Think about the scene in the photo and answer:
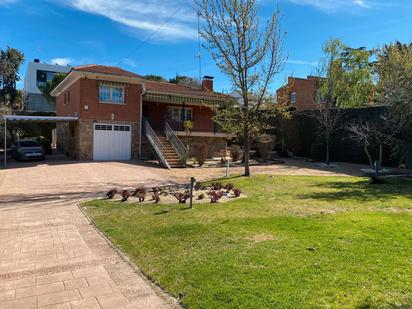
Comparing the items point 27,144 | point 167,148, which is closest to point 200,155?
point 167,148

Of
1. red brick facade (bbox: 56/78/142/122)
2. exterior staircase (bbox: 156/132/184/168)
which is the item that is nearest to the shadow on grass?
exterior staircase (bbox: 156/132/184/168)

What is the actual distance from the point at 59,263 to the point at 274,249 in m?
3.34

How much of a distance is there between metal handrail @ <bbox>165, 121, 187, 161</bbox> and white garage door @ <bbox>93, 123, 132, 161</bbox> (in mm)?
2698

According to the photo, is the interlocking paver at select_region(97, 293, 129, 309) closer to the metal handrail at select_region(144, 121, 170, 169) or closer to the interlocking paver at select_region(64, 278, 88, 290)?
the interlocking paver at select_region(64, 278, 88, 290)

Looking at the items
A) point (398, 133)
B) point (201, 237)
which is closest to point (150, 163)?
point (398, 133)

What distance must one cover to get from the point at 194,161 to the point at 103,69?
8.90 m

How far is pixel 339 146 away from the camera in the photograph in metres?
25.5

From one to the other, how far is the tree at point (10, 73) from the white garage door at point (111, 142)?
3292 centimetres

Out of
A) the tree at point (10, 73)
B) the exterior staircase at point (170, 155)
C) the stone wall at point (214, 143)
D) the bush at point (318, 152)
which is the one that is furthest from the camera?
the tree at point (10, 73)

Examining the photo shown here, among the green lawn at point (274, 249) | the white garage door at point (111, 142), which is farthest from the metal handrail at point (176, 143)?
the green lawn at point (274, 249)

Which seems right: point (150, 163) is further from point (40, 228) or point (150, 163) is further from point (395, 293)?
point (395, 293)

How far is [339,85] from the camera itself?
27.0m

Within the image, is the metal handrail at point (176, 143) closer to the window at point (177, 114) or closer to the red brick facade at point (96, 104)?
the red brick facade at point (96, 104)

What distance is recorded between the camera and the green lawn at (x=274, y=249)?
13.6 feet
